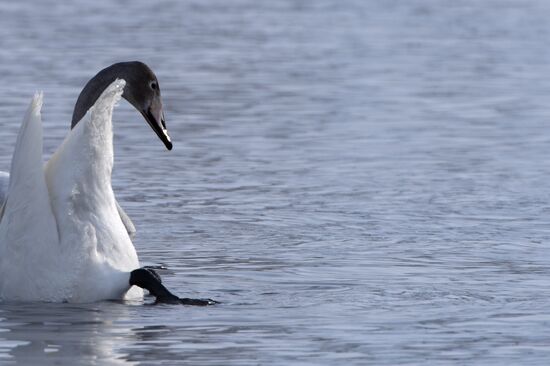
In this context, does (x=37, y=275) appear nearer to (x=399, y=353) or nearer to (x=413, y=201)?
(x=399, y=353)

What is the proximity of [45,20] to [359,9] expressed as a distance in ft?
16.4

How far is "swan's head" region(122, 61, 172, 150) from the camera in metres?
10.1

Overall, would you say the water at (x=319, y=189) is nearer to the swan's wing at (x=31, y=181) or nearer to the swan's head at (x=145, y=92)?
the swan's wing at (x=31, y=181)

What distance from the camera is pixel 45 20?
84.3 ft

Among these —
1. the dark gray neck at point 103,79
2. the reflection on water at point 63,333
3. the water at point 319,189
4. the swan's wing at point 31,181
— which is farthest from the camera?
the dark gray neck at point 103,79

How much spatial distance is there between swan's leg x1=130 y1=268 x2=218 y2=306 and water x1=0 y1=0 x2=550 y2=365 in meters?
0.06

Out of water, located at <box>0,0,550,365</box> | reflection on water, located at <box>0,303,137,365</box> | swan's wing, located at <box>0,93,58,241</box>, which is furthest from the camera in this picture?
swan's wing, located at <box>0,93,58,241</box>

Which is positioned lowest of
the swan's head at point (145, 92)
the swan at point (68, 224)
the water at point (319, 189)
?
the water at point (319, 189)

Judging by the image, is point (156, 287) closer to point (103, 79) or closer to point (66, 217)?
point (66, 217)

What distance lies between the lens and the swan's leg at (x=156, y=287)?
8148 millimetres

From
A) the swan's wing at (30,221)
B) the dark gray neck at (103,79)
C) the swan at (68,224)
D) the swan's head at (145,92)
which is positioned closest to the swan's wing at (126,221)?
the swan's head at (145,92)

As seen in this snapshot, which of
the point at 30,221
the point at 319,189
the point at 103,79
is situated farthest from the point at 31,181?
the point at 319,189

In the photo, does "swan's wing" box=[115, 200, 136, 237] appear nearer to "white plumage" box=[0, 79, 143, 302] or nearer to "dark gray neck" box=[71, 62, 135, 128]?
"dark gray neck" box=[71, 62, 135, 128]

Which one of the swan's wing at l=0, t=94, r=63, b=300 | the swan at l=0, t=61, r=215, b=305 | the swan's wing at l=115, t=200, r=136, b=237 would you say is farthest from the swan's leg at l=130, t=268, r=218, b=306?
the swan's wing at l=115, t=200, r=136, b=237
